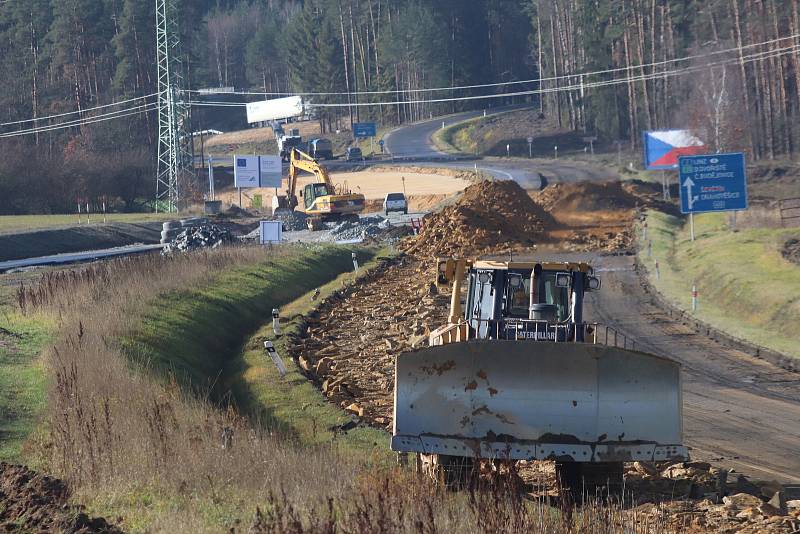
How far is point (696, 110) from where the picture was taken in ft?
269

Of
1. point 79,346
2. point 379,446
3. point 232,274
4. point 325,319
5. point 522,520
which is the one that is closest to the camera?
point 522,520

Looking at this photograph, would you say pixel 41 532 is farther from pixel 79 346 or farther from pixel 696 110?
pixel 696 110

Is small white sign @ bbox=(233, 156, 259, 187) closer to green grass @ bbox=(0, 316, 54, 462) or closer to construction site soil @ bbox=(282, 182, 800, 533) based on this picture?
construction site soil @ bbox=(282, 182, 800, 533)

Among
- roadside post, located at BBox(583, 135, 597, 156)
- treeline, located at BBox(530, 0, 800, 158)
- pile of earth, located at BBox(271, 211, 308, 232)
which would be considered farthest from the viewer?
roadside post, located at BBox(583, 135, 597, 156)

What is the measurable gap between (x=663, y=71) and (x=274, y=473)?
3581 inches

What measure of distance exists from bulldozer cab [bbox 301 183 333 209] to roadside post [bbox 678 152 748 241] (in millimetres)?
32851

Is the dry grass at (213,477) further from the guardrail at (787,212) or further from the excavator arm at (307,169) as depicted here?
the excavator arm at (307,169)

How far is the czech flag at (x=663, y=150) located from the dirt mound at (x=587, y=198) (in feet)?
9.15

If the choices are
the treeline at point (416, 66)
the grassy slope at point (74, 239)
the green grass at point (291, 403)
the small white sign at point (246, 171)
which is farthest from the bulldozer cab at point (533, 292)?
the small white sign at point (246, 171)

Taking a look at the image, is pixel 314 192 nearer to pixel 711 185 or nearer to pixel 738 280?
pixel 711 185

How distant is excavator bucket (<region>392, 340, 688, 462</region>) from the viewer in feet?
39.0

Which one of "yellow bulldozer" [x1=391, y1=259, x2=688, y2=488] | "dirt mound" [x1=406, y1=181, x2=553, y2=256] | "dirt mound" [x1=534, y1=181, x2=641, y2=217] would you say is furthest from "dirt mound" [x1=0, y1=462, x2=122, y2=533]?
"dirt mound" [x1=534, y1=181, x2=641, y2=217]

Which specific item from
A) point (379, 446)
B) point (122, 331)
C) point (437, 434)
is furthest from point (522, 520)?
point (122, 331)

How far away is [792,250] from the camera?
38.6 metres
